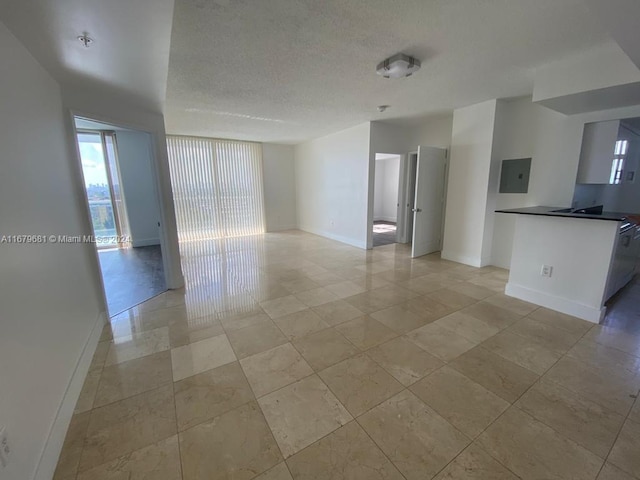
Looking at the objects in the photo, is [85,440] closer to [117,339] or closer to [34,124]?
[117,339]

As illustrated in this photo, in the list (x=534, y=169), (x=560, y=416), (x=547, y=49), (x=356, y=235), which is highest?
(x=547, y=49)

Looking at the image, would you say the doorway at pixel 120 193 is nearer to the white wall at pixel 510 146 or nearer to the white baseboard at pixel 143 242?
the white baseboard at pixel 143 242

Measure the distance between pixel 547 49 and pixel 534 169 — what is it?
1.91 meters

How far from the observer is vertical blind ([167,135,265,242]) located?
21.3 ft

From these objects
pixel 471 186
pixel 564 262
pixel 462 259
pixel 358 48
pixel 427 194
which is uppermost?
pixel 358 48

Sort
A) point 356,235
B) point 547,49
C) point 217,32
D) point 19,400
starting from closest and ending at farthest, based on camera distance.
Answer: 1. point 19,400
2. point 217,32
3. point 547,49
4. point 356,235

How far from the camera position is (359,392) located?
1801mm

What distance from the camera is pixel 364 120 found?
502 centimetres

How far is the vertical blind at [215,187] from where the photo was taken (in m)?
6.50

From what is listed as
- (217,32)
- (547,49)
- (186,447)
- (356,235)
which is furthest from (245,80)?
(356,235)

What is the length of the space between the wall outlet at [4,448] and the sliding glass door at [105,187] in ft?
19.8

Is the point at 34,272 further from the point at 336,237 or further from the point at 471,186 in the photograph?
the point at 336,237

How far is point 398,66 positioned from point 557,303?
3084mm

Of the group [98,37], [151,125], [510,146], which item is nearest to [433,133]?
[510,146]
